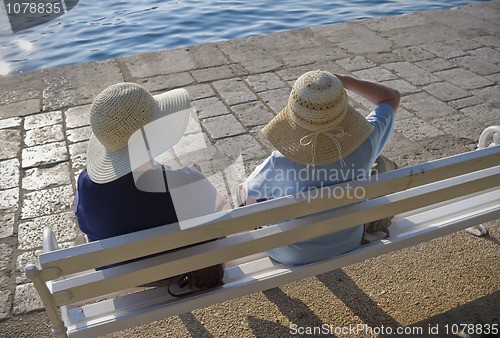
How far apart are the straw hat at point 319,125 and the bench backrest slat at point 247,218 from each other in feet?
0.55

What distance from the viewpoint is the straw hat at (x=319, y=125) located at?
7.04ft

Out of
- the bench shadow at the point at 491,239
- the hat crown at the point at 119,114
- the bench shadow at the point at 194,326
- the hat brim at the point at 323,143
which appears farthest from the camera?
the bench shadow at the point at 491,239

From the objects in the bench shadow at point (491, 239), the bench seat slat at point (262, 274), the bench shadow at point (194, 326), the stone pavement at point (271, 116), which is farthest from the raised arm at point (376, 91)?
the bench shadow at point (194, 326)

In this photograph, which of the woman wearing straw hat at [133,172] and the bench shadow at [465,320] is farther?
the bench shadow at [465,320]

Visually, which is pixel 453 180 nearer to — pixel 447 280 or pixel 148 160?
pixel 447 280

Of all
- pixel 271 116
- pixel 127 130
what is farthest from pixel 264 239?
pixel 271 116

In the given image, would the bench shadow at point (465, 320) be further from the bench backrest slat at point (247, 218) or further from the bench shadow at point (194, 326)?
the bench shadow at point (194, 326)

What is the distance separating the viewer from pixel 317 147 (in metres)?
2.23

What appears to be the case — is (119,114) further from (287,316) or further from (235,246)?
(287,316)

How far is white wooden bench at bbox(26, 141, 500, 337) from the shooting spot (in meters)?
1.91

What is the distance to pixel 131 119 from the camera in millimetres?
2117

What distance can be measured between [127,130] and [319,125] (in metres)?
0.78

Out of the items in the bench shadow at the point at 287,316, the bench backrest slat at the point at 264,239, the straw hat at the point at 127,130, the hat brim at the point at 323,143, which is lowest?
the bench shadow at the point at 287,316

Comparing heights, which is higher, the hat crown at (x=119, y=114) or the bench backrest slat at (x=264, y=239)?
the hat crown at (x=119, y=114)
